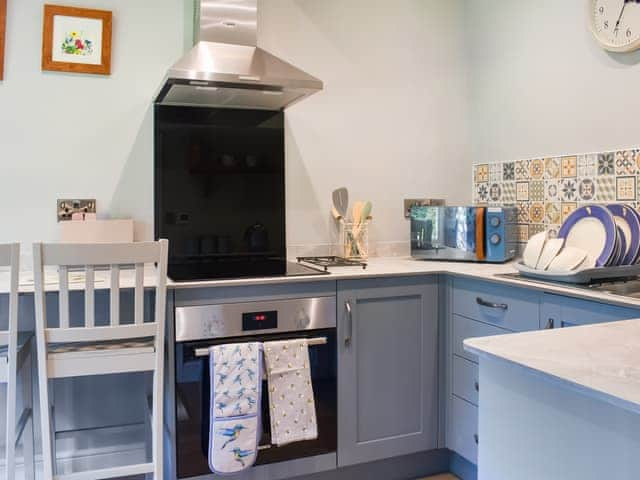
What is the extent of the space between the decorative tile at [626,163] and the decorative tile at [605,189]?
0.05 metres

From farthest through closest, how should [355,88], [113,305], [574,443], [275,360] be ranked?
[355,88] < [275,360] < [113,305] < [574,443]

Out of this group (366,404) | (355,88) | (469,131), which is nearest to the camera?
(366,404)

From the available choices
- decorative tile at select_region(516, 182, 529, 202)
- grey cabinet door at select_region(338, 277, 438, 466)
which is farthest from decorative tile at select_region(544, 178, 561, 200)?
grey cabinet door at select_region(338, 277, 438, 466)

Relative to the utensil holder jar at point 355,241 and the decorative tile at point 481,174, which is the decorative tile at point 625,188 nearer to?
the decorative tile at point 481,174

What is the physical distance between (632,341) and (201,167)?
1.90 meters

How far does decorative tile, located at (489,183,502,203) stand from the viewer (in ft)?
9.37

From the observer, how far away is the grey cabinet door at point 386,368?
219 centimetres

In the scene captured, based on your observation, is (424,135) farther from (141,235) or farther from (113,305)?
(113,305)

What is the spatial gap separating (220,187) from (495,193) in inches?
54.3

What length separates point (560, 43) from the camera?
8.18 ft

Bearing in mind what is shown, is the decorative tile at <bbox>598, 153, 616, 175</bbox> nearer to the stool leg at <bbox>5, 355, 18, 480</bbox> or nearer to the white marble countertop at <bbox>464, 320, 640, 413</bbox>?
the white marble countertop at <bbox>464, 320, 640, 413</bbox>

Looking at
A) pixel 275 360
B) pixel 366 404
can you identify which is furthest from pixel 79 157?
pixel 366 404

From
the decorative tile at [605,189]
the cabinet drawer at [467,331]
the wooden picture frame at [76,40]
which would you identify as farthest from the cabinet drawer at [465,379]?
the wooden picture frame at [76,40]

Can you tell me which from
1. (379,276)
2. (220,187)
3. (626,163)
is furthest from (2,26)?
(626,163)
